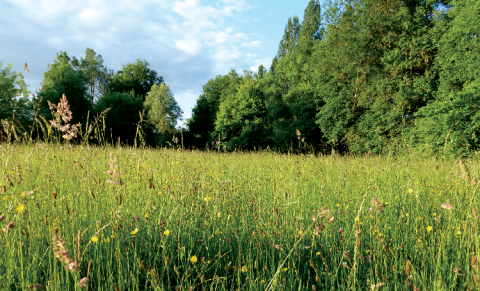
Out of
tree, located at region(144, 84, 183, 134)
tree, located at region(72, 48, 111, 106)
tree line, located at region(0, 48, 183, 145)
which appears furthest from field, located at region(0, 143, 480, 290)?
tree, located at region(72, 48, 111, 106)

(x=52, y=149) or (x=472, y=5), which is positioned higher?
(x=472, y=5)

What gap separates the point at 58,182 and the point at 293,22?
35.9 metres

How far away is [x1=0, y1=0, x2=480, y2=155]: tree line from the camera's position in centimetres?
1255

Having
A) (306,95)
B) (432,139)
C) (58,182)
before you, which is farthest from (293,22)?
(58,182)

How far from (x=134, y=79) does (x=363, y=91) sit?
3651 cm

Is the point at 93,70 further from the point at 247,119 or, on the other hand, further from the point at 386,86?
the point at 386,86

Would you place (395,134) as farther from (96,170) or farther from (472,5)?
(96,170)

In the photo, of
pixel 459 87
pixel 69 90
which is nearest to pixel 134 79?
pixel 69 90

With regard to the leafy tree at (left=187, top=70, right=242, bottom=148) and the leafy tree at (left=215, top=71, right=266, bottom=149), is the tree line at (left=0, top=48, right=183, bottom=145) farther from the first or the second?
the leafy tree at (left=215, top=71, right=266, bottom=149)

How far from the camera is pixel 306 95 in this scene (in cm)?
2308

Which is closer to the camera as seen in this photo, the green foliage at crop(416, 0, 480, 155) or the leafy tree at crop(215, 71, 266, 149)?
the green foliage at crop(416, 0, 480, 155)

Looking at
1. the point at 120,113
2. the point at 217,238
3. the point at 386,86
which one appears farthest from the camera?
the point at 120,113

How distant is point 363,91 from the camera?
17188 mm

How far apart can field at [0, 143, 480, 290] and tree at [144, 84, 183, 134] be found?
29.4 m
